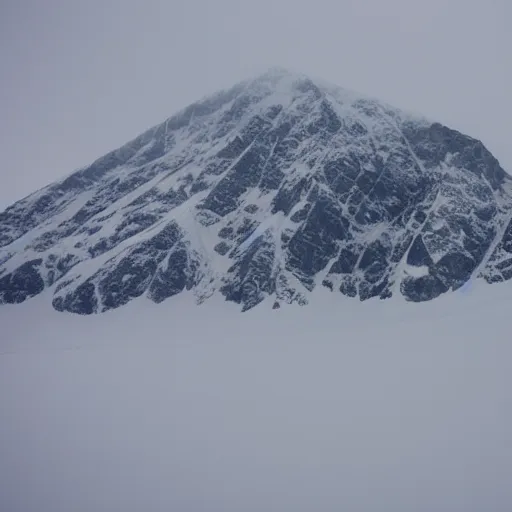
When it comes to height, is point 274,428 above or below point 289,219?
above

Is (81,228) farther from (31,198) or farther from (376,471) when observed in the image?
(376,471)

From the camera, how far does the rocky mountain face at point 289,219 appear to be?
78.2 metres

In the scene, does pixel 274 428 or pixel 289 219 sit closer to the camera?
pixel 274 428

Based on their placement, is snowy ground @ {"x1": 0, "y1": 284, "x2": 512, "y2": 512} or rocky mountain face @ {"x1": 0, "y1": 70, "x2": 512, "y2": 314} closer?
snowy ground @ {"x1": 0, "y1": 284, "x2": 512, "y2": 512}

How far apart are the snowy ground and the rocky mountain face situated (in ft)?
92.3

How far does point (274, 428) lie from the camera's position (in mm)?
22562

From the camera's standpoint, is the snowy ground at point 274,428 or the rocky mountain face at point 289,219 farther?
the rocky mountain face at point 289,219

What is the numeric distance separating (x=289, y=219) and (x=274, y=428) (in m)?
67.0

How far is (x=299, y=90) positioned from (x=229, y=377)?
10070cm

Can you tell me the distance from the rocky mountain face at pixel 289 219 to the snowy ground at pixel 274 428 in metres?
28.1

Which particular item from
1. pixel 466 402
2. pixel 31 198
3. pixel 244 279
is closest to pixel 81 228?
pixel 31 198

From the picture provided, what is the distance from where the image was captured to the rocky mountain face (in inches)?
3078

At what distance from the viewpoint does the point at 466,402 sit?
23891mm

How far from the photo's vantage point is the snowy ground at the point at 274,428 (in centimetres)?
1656
